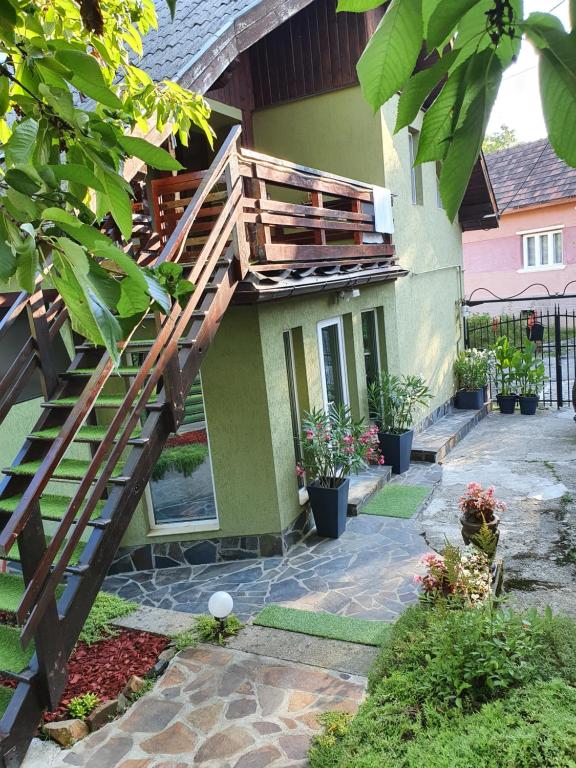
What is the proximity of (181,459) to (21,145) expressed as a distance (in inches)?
261

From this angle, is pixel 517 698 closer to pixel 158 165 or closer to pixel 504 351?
pixel 158 165

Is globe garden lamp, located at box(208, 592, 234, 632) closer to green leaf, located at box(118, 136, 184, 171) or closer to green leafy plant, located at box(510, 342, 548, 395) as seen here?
green leaf, located at box(118, 136, 184, 171)

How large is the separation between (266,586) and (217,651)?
125 cm

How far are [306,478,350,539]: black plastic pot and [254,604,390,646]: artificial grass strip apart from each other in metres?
1.76

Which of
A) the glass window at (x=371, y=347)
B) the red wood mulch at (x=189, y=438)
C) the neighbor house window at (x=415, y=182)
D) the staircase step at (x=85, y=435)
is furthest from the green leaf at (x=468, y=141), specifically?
the neighbor house window at (x=415, y=182)

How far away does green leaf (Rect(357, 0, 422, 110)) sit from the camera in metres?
0.83

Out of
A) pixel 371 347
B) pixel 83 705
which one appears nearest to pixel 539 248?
pixel 371 347

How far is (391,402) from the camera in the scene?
10.1 m

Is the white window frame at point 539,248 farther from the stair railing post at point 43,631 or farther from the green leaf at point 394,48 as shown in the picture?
the green leaf at point 394,48

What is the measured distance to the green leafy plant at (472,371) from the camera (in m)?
14.7

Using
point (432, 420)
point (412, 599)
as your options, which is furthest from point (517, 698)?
point (432, 420)

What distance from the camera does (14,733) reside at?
3467mm

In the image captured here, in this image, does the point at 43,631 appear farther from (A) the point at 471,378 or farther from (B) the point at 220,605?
(A) the point at 471,378

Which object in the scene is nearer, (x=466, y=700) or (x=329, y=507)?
(x=466, y=700)
